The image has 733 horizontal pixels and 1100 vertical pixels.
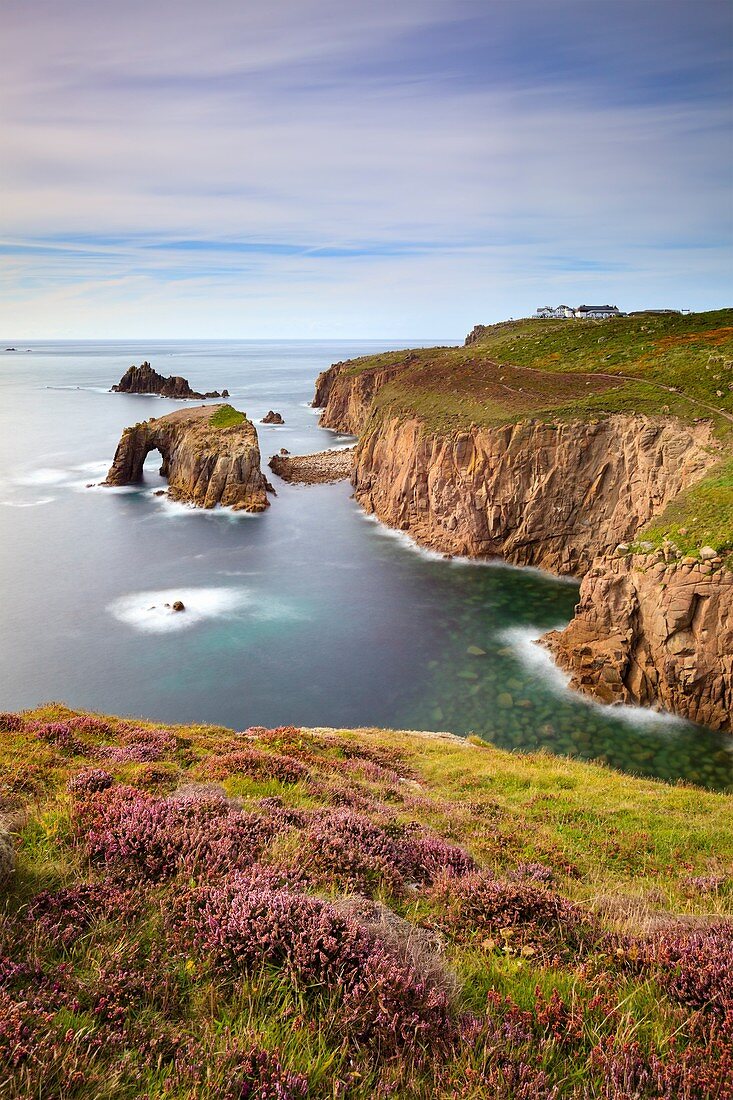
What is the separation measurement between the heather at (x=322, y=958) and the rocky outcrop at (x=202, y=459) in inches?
2330

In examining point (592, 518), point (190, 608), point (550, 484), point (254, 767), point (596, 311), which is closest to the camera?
point (254, 767)

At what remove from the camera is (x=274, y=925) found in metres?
5.23

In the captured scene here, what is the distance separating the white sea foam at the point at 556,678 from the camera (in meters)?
27.6

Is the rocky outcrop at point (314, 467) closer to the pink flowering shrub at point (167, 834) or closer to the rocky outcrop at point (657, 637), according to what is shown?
the rocky outcrop at point (657, 637)

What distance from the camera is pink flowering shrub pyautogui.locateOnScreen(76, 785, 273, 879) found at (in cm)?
632

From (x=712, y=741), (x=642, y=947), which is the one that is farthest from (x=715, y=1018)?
(x=712, y=741)

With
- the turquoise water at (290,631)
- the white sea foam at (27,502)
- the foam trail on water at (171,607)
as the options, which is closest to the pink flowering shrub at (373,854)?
the turquoise water at (290,631)

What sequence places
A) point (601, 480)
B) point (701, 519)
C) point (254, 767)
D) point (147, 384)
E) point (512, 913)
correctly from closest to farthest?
point (512, 913) → point (254, 767) → point (701, 519) → point (601, 480) → point (147, 384)

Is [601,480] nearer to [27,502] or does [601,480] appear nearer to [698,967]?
[698,967]

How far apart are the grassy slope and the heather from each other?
26.3m

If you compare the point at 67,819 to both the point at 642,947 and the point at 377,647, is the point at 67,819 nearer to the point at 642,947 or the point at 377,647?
the point at 642,947

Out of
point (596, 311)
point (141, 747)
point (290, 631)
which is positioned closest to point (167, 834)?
point (141, 747)

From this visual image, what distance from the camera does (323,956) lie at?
A: 492 centimetres

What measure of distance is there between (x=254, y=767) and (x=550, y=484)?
4118 cm
